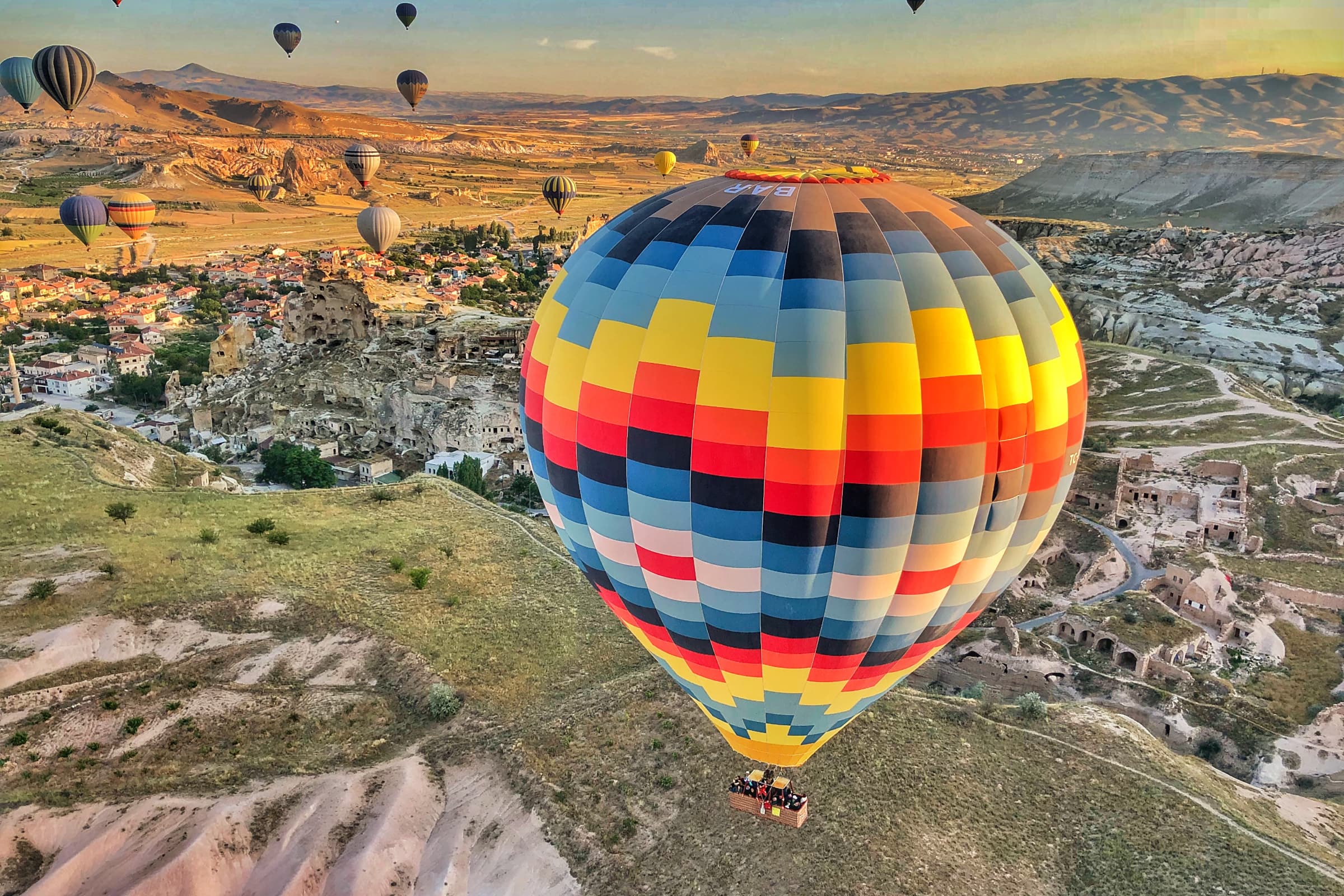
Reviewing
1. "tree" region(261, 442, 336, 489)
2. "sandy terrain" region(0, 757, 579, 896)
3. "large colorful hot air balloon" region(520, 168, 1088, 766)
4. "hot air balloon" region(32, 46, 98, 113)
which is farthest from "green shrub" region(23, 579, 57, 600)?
"hot air balloon" region(32, 46, 98, 113)

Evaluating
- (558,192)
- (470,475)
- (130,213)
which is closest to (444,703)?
(470,475)

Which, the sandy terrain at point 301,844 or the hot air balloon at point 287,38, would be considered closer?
the sandy terrain at point 301,844

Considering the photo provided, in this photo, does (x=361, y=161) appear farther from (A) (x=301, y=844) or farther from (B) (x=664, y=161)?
(A) (x=301, y=844)

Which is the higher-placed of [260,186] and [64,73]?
[64,73]

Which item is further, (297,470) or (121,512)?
(297,470)

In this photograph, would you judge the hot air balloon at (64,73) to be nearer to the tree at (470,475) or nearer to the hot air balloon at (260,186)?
the tree at (470,475)

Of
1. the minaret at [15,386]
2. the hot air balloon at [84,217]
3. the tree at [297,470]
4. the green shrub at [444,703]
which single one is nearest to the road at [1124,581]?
the green shrub at [444,703]

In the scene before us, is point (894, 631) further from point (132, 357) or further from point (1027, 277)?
point (132, 357)
